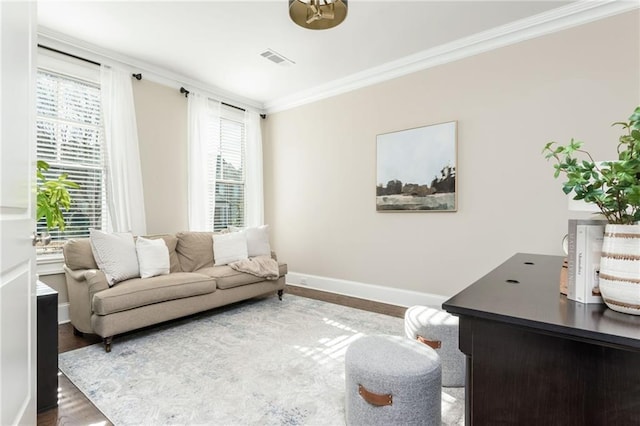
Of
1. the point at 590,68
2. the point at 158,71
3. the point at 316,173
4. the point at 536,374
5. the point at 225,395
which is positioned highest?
→ the point at 158,71

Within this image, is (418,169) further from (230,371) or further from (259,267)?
(230,371)

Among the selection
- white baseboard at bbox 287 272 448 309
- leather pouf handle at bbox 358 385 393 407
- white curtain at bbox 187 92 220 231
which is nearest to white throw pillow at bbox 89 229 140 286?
white curtain at bbox 187 92 220 231

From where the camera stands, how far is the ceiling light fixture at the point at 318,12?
2.11m

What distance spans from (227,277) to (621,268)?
322cm

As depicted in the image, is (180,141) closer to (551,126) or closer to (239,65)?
(239,65)

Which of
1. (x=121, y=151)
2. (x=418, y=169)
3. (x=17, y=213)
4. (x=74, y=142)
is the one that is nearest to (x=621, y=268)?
(x=17, y=213)

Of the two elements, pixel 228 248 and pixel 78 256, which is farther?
pixel 228 248

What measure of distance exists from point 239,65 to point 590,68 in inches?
140

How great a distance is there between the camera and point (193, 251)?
12.3 ft

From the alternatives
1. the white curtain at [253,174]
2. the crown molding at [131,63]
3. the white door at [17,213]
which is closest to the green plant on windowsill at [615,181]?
the white door at [17,213]

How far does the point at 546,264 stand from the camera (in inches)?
73.8

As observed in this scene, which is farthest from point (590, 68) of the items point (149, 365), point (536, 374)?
point (149, 365)

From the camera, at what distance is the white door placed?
0.93 m

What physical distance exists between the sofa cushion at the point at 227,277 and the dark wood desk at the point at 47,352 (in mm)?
1562
